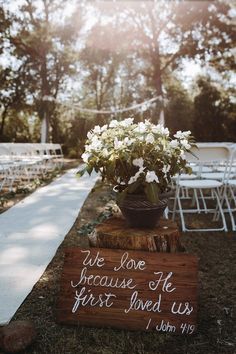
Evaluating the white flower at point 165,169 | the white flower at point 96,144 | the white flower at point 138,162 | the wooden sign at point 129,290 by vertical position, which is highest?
the white flower at point 96,144

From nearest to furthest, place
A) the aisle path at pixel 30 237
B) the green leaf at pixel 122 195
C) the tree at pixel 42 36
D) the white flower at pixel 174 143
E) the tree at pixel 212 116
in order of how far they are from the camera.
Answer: the green leaf at pixel 122 195, the white flower at pixel 174 143, the aisle path at pixel 30 237, the tree at pixel 42 36, the tree at pixel 212 116

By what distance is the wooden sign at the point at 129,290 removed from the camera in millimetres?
2424

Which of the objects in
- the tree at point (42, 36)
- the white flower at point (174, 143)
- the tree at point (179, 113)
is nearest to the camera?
the white flower at point (174, 143)

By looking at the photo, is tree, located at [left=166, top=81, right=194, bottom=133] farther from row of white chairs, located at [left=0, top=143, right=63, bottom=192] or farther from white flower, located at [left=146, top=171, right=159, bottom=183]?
white flower, located at [left=146, top=171, right=159, bottom=183]

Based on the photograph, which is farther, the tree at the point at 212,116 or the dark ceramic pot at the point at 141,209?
the tree at the point at 212,116

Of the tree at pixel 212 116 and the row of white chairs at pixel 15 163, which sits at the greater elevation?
the tree at pixel 212 116

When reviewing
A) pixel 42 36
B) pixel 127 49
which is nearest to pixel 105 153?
pixel 42 36

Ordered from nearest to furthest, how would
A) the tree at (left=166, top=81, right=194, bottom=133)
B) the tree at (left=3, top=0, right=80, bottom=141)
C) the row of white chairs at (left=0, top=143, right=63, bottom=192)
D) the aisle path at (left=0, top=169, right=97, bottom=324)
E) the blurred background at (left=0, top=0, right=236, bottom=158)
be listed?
the aisle path at (left=0, top=169, right=97, bottom=324), the row of white chairs at (left=0, top=143, right=63, bottom=192), the tree at (left=3, top=0, right=80, bottom=141), the blurred background at (left=0, top=0, right=236, bottom=158), the tree at (left=166, top=81, right=194, bottom=133)

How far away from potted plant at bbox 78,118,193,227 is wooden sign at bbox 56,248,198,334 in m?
0.32

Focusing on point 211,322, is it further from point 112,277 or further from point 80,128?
point 80,128

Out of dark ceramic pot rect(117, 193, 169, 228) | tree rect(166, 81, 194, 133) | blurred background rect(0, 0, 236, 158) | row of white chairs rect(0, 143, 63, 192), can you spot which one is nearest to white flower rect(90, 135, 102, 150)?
dark ceramic pot rect(117, 193, 169, 228)

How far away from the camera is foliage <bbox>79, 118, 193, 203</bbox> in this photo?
2514 millimetres

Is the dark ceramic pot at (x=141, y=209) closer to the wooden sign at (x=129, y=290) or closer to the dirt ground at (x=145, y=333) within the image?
the wooden sign at (x=129, y=290)

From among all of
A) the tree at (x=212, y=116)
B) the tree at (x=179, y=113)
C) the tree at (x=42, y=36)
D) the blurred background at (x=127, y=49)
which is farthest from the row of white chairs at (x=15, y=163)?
the tree at (x=179, y=113)
